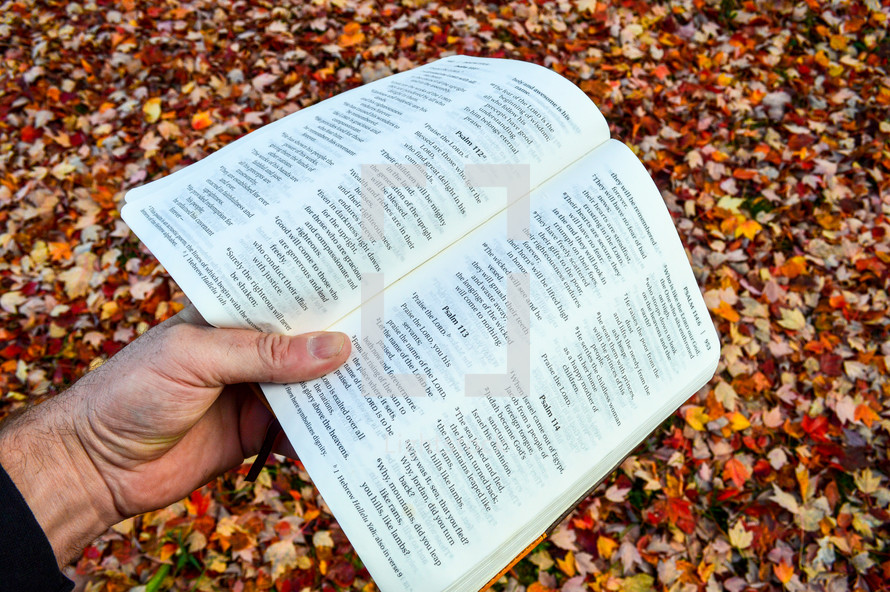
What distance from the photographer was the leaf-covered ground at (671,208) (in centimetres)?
206

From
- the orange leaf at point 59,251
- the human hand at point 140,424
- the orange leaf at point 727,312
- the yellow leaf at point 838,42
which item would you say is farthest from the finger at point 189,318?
the yellow leaf at point 838,42

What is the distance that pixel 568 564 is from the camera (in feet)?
6.74

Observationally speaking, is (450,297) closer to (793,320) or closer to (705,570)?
(705,570)

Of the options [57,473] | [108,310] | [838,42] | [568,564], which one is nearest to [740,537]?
[568,564]

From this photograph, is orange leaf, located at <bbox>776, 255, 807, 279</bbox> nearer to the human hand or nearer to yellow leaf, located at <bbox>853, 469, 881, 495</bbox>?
yellow leaf, located at <bbox>853, 469, 881, 495</bbox>

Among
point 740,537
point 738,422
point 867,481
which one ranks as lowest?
point 867,481

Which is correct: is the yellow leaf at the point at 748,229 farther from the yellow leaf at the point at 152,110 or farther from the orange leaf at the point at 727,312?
the yellow leaf at the point at 152,110

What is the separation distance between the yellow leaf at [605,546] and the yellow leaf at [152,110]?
9.98 feet

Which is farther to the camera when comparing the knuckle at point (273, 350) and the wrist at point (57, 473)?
the wrist at point (57, 473)

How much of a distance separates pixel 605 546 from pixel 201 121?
113 inches

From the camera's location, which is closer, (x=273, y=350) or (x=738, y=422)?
(x=273, y=350)

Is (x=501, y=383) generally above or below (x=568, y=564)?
above

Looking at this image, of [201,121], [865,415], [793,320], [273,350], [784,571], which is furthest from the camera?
[201,121]

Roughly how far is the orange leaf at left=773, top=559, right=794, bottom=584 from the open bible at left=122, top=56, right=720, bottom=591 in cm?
103
